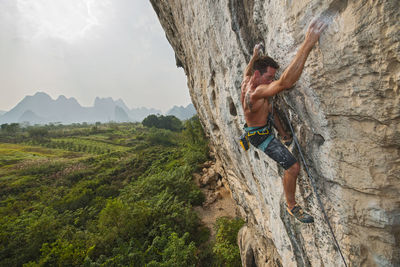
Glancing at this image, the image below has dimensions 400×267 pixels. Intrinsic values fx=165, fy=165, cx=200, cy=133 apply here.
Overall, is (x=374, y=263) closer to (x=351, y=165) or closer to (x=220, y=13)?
(x=351, y=165)

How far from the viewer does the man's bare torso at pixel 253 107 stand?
2260 millimetres

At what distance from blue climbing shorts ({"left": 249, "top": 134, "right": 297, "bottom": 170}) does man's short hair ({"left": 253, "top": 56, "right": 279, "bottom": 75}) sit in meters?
0.92

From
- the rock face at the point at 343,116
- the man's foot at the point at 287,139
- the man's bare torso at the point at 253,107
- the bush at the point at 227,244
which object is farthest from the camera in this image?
the bush at the point at 227,244

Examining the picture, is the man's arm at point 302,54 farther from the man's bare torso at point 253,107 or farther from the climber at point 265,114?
the man's bare torso at point 253,107

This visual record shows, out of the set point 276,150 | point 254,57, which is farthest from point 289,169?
point 254,57

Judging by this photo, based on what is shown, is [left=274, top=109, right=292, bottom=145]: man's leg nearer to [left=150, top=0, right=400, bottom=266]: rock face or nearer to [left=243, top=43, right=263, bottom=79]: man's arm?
[left=150, top=0, right=400, bottom=266]: rock face

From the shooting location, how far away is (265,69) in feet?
7.07

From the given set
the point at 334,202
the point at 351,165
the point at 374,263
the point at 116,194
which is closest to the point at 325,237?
the point at 374,263

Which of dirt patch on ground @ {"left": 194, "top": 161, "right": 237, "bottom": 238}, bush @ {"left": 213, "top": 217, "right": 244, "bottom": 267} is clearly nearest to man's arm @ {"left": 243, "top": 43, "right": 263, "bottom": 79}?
bush @ {"left": 213, "top": 217, "right": 244, "bottom": 267}

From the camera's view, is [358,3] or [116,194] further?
[116,194]

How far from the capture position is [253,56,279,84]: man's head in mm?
2119

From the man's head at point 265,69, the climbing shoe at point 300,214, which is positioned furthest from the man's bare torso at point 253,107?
the climbing shoe at point 300,214

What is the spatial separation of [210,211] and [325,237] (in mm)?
9303

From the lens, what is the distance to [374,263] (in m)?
1.89
